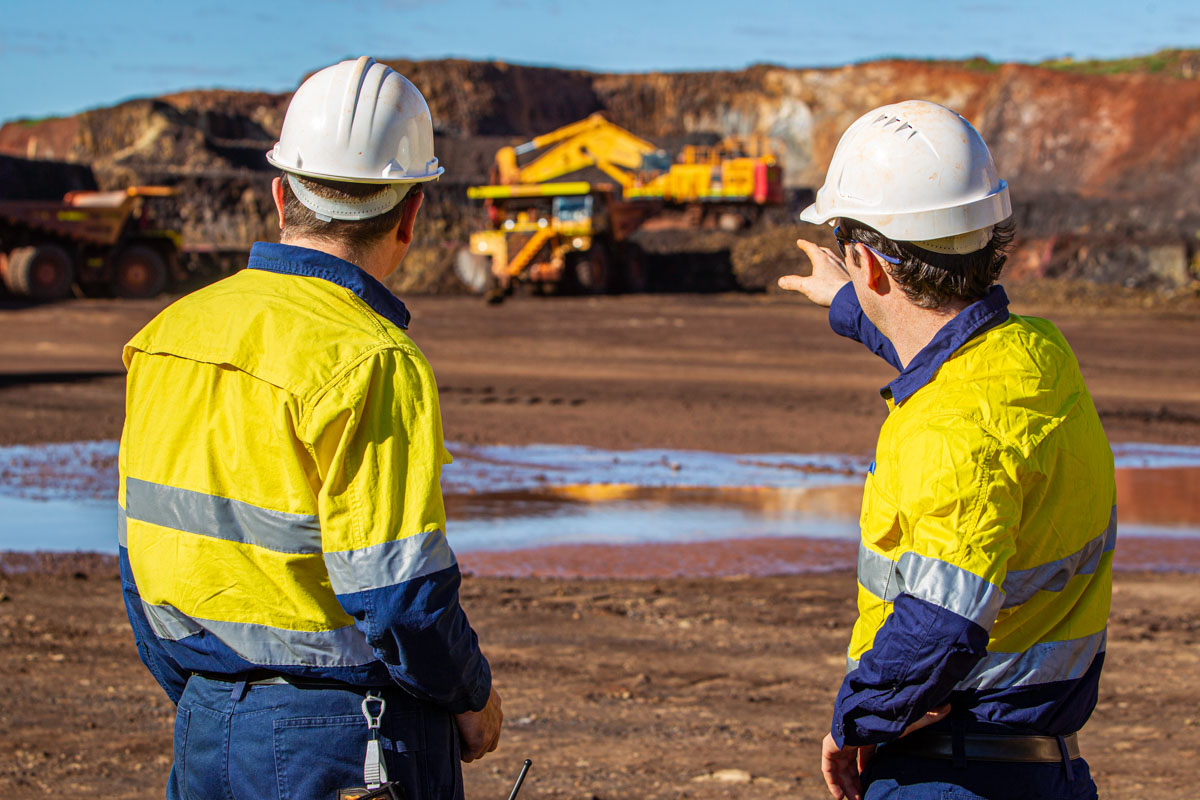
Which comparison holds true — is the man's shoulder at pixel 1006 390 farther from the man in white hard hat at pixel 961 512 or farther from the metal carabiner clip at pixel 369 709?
the metal carabiner clip at pixel 369 709

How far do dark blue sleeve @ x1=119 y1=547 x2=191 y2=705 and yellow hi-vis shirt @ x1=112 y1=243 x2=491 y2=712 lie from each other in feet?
0.22

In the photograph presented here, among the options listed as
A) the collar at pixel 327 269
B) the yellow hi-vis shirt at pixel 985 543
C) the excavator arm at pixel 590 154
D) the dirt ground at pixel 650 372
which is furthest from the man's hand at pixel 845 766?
the excavator arm at pixel 590 154

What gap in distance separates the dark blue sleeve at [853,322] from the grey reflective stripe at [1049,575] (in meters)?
0.73

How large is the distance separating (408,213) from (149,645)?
2.96ft

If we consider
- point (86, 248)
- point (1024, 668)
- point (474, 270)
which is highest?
point (1024, 668)

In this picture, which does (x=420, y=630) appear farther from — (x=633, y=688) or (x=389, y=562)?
(x=633, y=688)

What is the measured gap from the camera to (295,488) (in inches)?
74.9

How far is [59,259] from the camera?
2836 cm

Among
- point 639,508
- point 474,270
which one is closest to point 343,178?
point 639,508

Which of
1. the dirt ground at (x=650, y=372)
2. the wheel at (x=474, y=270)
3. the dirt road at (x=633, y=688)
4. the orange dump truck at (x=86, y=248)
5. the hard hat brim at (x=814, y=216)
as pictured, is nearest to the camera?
the hard hat brim at (x=814, y=216)

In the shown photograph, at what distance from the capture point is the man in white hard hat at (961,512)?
184cm

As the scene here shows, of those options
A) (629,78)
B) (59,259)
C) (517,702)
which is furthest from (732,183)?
(629,78)

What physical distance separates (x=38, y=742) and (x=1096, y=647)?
3986 millimetres

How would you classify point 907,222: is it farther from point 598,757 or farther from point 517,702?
point 517,702
